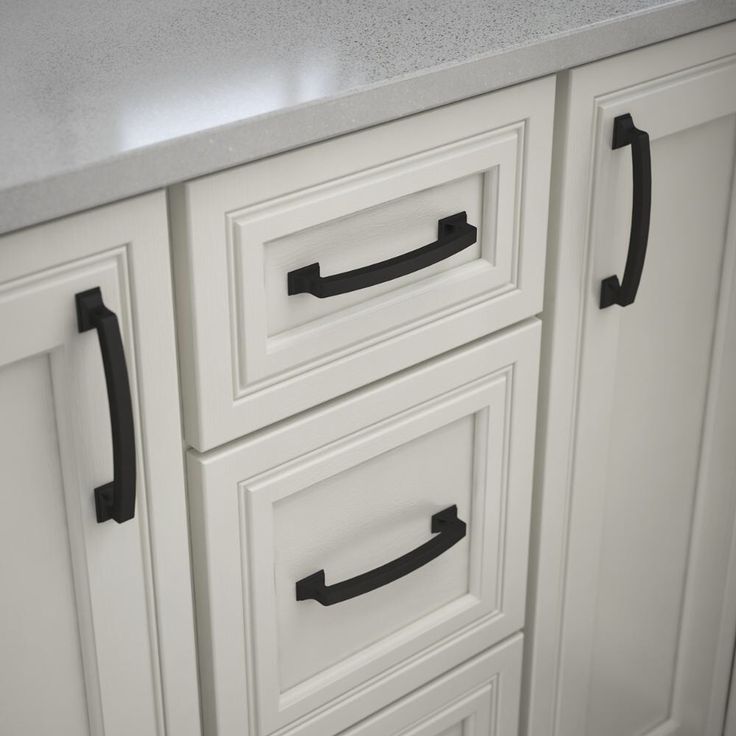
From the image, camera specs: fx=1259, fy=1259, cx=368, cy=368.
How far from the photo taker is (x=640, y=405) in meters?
1.11

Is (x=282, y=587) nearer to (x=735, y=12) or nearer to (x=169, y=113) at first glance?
(x=169, y=113)

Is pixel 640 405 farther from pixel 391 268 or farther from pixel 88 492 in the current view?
pixel 88 492

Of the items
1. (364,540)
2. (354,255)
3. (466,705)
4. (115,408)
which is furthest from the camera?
(466,705)

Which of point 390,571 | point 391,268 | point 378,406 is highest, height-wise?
point 391,268

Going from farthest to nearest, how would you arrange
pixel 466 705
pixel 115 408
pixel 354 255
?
pixel 466 705, pixel 354 255, pixel 115 408

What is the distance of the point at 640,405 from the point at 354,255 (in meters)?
0.39

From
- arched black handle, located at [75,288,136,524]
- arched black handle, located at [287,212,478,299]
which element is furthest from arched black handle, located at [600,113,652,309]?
arched black handle, located at [75,288,136,524]

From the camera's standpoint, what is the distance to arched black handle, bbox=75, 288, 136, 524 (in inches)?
27.3

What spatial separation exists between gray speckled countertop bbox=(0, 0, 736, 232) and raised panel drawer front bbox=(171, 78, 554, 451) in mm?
31

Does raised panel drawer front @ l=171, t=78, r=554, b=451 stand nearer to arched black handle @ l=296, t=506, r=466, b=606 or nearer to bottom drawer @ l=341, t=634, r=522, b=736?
arched black handle @ l=296, t=506, r=466, b=606

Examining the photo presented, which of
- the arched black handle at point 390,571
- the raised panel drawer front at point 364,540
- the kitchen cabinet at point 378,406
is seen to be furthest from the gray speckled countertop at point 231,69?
the arched black handle at point 390,571

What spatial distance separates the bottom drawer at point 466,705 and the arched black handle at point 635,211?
0.32m

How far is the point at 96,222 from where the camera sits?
68 centimetres

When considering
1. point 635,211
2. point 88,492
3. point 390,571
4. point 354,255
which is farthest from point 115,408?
point 635,211
